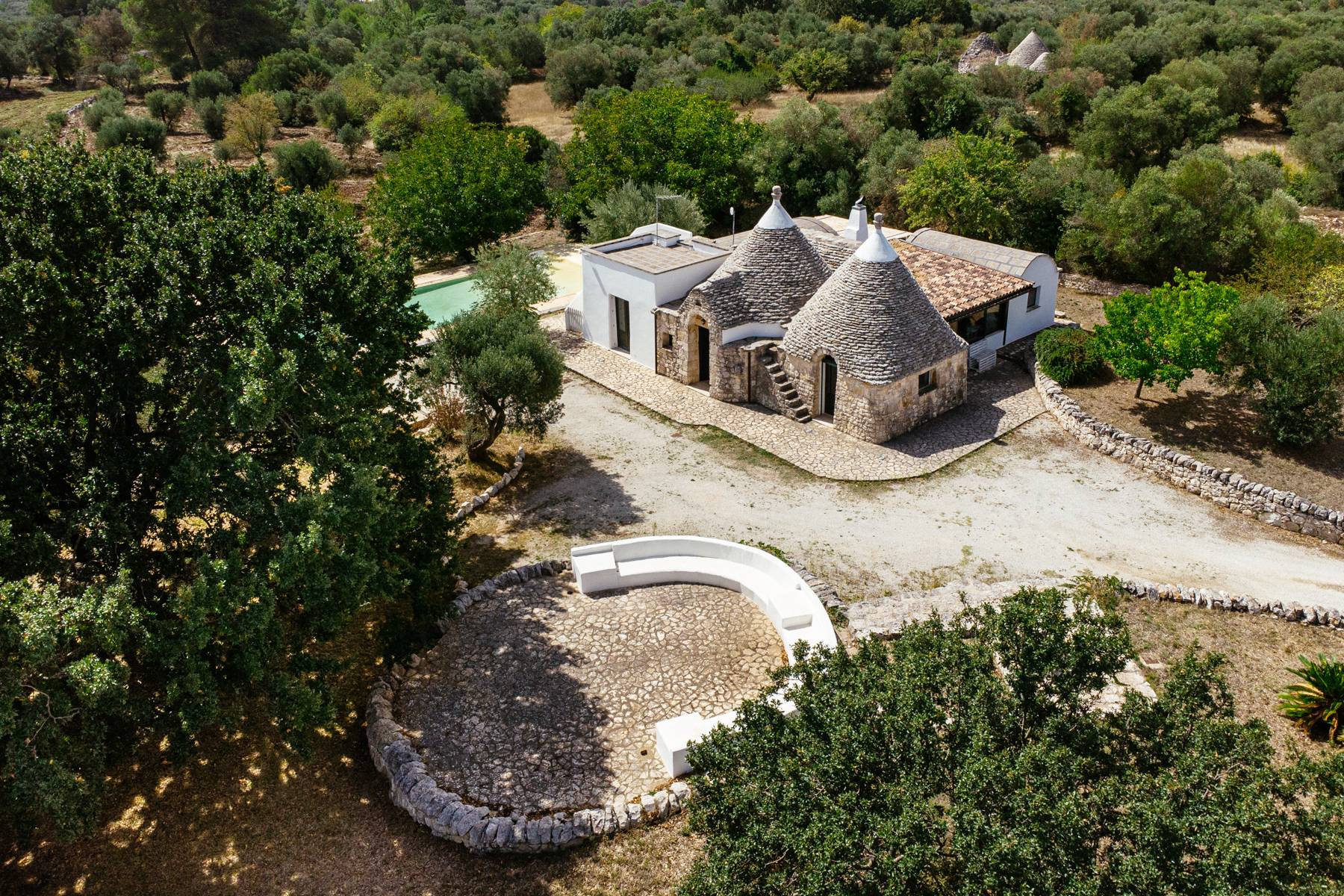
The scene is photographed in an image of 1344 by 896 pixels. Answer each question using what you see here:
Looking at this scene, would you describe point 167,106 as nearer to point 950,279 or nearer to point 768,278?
point 768,278

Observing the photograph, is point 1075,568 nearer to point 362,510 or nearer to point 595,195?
point 362,510

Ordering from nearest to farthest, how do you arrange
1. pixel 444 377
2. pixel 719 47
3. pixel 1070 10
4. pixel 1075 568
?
pixel 1075 568 → pixel 444 377 → pixel 719 47 → pixel 1070 10

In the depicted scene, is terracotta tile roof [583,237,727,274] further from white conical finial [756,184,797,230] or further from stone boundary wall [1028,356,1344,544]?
stone boundary wall [1028,356,1344,544]

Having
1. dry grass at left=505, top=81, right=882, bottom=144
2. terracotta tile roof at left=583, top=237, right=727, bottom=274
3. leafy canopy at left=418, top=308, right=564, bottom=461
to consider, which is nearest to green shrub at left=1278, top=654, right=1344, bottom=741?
leafy canopy at left=418, top=308, right=564, bottom=461

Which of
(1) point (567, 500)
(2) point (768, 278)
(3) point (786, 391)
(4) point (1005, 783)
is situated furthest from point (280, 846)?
(2) point (768, 278)

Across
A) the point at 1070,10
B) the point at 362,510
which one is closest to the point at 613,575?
the point at 362,510
